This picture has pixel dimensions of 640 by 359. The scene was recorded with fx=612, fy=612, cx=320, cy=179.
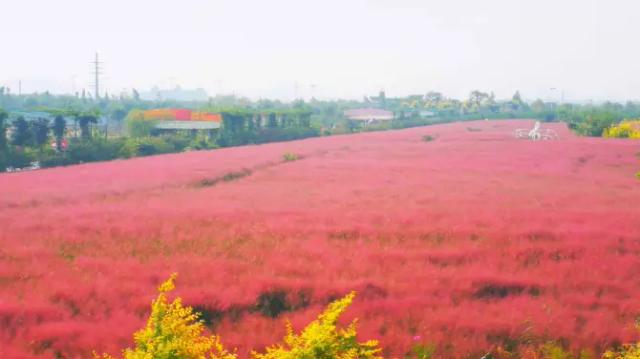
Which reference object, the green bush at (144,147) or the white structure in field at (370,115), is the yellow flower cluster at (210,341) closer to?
the green bush at (144,147)

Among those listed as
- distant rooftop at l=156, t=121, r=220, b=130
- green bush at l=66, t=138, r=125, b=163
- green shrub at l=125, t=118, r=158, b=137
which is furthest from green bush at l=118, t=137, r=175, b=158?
distant rooftop at l=156, t=121, r=220, b=130

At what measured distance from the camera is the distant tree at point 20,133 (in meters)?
34.7

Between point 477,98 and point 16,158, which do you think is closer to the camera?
point 16,158

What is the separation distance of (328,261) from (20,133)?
3108cm

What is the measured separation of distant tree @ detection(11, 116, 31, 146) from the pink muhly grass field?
17.1m

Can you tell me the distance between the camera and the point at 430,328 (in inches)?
257

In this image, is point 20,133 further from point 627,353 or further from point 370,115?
point 370,115

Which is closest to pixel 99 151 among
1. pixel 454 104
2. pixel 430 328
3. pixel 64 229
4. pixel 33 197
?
pixel 33 197

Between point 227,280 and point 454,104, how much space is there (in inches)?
4693

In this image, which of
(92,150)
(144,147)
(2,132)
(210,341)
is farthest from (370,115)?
(210,341)

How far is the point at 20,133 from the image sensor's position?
34.8 m

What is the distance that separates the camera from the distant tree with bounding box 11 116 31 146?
34.7m

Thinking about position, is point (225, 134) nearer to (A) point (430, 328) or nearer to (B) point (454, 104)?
(A) point (430, 328)

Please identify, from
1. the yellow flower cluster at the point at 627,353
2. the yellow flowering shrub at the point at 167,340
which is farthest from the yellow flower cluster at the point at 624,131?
the yellow flowering shrub at the point at 167,340
